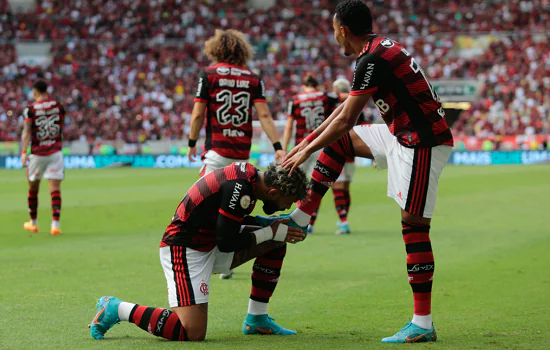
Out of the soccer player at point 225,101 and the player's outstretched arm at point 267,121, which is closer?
the soccer player at point 225,101

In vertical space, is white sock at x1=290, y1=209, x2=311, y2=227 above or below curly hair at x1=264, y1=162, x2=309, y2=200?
below

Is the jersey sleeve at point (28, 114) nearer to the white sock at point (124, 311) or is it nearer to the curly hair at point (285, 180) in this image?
the white sock at point (124, 311)

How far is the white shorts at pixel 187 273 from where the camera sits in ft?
16.7

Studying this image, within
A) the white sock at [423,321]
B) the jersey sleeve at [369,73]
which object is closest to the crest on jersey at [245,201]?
the jersey sleeve at [369,73]

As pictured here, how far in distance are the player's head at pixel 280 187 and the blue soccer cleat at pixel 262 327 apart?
811 millimetres

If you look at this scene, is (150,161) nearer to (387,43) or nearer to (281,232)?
(281,232)

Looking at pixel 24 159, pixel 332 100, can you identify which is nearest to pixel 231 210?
pixel 332 100

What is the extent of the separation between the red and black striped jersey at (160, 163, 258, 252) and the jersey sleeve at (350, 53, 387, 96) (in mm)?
912

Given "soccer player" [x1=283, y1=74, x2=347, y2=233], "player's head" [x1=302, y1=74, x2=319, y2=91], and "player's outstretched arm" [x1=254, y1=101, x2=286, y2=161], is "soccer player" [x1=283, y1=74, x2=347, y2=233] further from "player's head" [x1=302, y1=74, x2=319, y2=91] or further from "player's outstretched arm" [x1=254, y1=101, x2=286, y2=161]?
"player's outstretched arm" [x1=254, y1=101, x2=286, y2=161]

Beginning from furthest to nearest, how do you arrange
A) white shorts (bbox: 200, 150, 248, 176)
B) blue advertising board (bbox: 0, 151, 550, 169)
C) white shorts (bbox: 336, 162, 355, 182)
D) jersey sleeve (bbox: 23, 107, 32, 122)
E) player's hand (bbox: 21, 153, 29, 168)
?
blue advertising board (bbox: 0, 151, 550, 169)
white shorts (bbox: 336, 162, 355, 182)
jersey sleeve (bbox: 23, 107, 32, 122)
player's hand (bbox: 21, 153, 29, 168)
white shorts (bbox: 200, 150, 248, 176)

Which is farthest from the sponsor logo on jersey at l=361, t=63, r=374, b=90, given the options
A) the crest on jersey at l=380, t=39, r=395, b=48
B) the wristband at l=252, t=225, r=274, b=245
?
the wristband at l=252, t=225, r=274, b=245

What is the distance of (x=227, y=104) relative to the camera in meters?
8.16

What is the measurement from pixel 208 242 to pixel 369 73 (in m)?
1.58

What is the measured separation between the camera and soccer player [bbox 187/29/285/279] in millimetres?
8086
